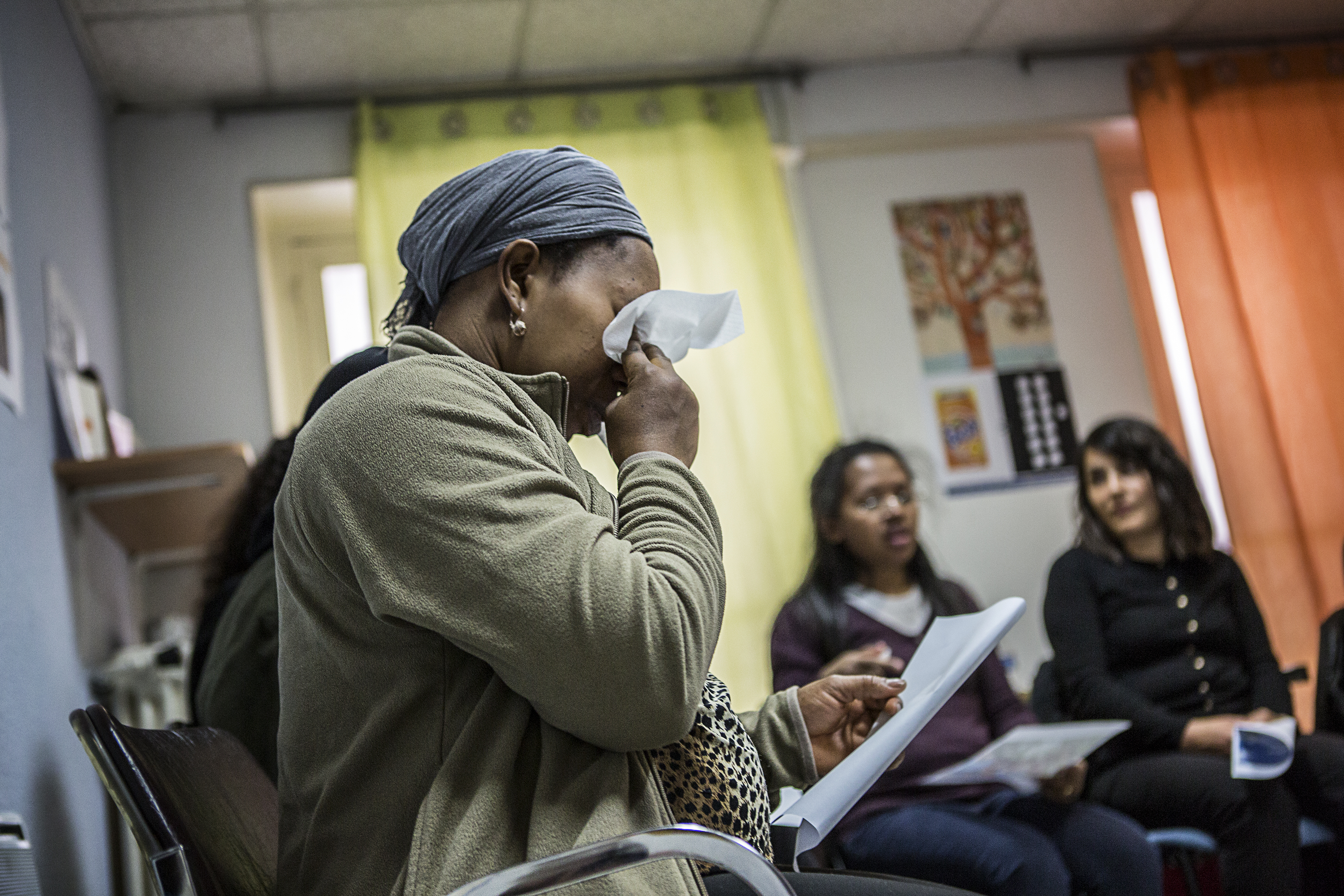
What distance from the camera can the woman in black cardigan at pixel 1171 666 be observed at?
6.92 ft

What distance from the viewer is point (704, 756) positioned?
3.00 ft

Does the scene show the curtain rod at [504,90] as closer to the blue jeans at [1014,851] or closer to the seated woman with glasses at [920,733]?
the seated woman with glasses at [920,733]

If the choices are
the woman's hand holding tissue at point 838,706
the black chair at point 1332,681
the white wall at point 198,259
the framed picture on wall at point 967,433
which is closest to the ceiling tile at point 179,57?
the white wall at point 198,259

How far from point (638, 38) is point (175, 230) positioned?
143cm

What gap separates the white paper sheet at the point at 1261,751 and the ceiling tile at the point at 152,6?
2.78 meters

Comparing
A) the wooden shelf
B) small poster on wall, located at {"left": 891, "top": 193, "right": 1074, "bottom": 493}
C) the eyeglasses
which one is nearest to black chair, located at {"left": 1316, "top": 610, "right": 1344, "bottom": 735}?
the eyeglasses

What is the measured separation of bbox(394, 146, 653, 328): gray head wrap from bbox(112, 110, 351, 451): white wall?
2342mm

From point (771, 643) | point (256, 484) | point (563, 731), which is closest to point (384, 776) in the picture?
point (563, 731)

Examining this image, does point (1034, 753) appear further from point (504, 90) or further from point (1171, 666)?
point (504, 90)

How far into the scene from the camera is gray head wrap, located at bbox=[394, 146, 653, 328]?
1.04 m

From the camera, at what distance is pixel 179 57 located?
10.2 feet

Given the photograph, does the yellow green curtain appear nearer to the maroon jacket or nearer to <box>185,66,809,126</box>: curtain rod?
<box>185,66,809,126</box>: curtain rod

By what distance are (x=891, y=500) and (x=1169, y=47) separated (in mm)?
2197

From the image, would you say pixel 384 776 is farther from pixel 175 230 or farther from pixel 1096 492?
pixel 175 230
